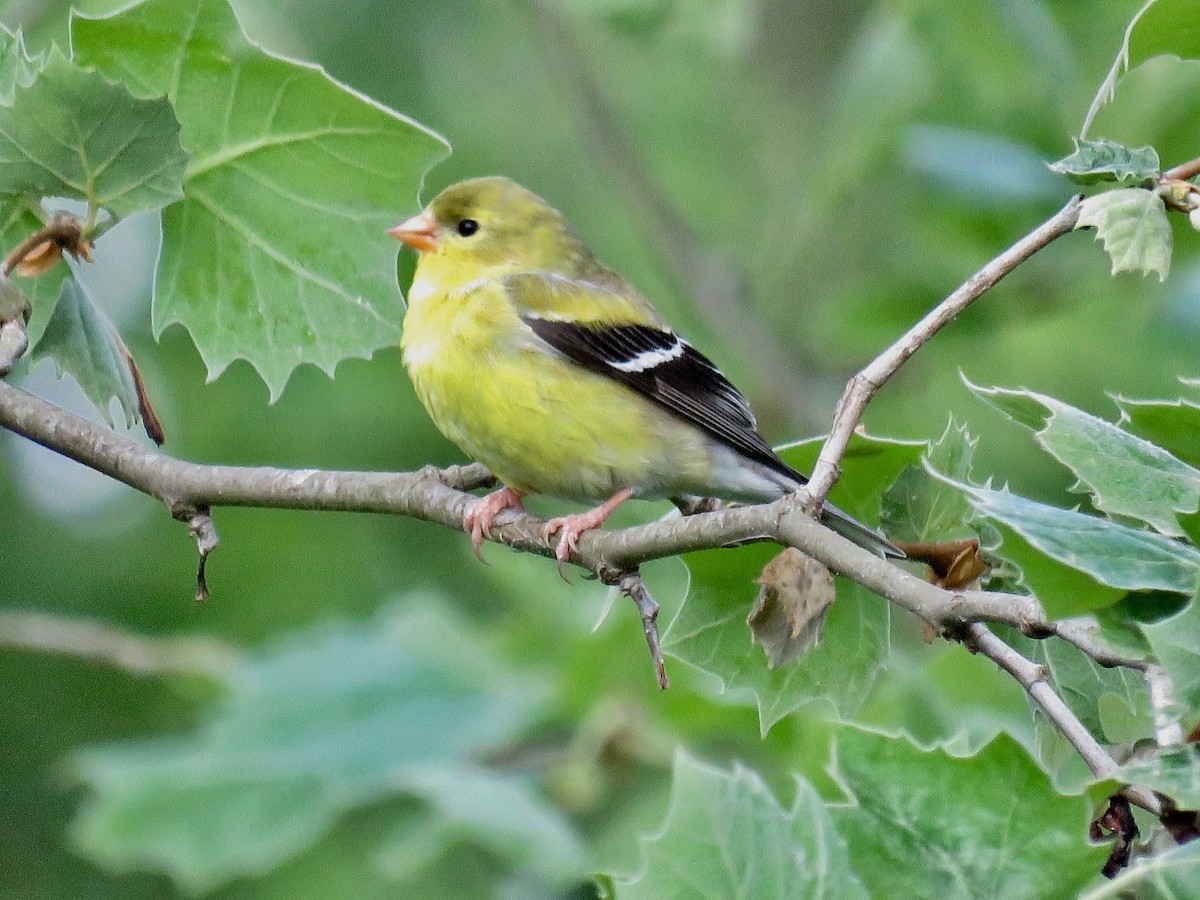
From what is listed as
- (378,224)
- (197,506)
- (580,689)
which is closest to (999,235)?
(580,689)

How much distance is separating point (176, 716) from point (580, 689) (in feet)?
16.7

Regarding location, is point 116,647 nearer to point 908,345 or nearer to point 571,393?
point 571,393

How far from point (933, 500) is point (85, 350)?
4.61 feet

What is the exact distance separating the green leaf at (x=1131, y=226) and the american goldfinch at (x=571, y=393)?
173 centimetres

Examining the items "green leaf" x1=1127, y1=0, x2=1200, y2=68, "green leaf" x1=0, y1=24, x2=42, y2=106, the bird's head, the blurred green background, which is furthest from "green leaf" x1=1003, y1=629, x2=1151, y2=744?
the bird's head

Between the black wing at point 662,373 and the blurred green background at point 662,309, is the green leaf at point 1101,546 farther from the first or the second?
the black wing at point 662,373

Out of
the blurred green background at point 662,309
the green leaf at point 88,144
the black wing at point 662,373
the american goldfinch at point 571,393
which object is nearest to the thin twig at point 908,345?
the green leaf at point 88,144

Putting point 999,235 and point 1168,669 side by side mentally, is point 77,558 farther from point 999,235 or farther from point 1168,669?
point 1168,669

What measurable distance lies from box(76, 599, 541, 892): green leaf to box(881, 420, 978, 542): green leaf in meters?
2.15

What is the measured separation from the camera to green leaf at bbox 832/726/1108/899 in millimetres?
1450

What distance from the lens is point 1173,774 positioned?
4.57 ft

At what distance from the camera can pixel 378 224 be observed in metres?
2.73

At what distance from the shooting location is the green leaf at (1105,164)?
1809 millimetres

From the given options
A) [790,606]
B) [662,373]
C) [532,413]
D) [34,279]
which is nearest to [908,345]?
[790,606]
